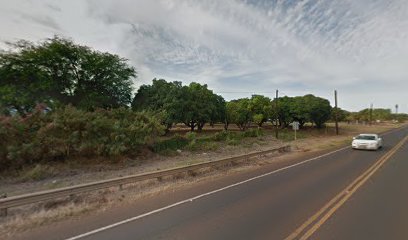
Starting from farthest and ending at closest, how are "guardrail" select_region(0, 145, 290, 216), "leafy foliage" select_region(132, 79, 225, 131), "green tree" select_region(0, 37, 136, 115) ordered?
"leafy foliage" select_region(132, 79, 225, 131) < "green tree" select_region(0, 37, 136, 115) < "guardrail" select_region(0, 145, 290, 216)

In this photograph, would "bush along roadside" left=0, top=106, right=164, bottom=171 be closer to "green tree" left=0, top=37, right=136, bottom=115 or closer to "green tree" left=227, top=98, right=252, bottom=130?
"green tree" left=0, top=37, right=136, bottom=115

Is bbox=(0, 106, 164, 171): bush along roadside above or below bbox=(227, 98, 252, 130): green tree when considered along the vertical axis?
below

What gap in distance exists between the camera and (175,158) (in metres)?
18.1

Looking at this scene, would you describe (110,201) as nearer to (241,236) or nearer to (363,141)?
(241,236)

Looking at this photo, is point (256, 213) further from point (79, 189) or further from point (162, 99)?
point (162, 99)

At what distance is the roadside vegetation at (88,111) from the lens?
1366cm

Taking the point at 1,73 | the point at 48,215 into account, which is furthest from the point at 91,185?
the point at 1,73

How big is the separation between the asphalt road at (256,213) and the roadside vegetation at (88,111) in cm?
895

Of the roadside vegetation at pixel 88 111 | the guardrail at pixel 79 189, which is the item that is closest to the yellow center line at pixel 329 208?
the guardrail at pixel 79 189

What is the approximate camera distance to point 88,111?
19234mm

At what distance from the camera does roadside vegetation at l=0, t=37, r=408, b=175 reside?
13.7m

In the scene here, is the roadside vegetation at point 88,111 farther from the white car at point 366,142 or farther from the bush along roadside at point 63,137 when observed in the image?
the white car at point 366,142

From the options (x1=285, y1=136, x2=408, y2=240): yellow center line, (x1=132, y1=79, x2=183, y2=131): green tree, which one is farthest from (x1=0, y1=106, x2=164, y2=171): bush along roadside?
(x1=132, y1=79, x2=183, y2=131): green tree

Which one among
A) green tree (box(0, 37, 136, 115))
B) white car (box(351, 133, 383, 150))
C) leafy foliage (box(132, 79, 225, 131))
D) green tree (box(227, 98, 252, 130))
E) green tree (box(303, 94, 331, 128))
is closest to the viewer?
white car (box(351, 133, 383, 150))
